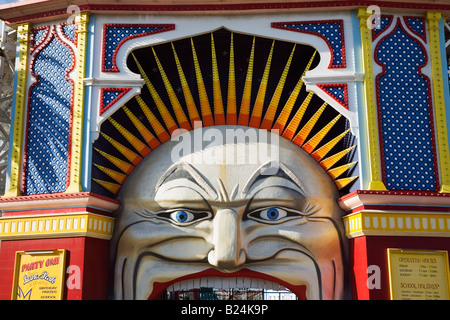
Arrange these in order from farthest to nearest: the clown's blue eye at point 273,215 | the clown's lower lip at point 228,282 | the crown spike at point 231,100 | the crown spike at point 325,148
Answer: the crown spike at point 231,100 < the crown spike at point 325,148 < the clown's blue eye at point 273,215 < the clown's lower lip at point 228,282

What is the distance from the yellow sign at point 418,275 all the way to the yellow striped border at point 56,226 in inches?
203

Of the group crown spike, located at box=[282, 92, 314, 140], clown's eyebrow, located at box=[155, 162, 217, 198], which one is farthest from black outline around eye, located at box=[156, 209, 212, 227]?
crown spike, located at box=[282, 92, 314, 140]

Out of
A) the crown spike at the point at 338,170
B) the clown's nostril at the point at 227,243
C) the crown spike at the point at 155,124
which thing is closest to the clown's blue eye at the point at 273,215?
the clown's nostril at the point at 227,243

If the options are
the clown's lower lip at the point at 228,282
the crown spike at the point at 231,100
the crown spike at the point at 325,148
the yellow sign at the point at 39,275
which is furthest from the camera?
the crown spike at the point at 231,100

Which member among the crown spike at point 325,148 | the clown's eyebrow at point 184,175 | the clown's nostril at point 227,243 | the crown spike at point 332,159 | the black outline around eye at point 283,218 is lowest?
the clown's nostril at point 227,243

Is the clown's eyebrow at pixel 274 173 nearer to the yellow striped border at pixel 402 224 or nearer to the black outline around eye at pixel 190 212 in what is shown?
the black outline around eye at pixel 190 212

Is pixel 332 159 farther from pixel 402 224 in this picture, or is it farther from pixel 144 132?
pixel 144 132

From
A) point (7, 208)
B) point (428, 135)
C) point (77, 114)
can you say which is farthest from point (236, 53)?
point (7, 208)

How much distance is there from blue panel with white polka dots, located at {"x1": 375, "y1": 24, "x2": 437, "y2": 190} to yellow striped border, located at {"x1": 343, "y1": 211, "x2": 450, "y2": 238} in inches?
22.7

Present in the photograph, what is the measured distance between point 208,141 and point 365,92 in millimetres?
3115

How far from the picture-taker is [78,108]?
982 cm

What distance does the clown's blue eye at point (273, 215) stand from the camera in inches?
376

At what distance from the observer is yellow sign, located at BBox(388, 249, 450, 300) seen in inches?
340

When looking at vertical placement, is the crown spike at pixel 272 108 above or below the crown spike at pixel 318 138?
above
